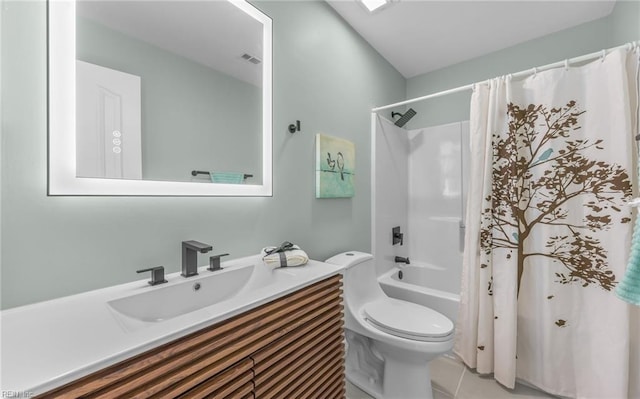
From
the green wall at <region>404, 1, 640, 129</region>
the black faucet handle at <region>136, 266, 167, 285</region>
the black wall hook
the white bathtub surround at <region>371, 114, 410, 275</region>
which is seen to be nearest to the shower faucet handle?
the white bathtub surround at <region>371, 114, 410, 275</region>

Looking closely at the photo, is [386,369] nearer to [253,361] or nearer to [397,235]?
[253,361]

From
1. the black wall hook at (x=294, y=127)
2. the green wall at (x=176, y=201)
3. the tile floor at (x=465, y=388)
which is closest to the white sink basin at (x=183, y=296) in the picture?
the green wall at (x=176, y=201)

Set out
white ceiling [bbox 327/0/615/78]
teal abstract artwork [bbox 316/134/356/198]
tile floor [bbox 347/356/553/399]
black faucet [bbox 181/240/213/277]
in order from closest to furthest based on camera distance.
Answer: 1. black faucet [bbox 181/240/213/277]
2. tile floor [bbox 347/356/553/399]
3. teal abstract artwork [bbox 316/134/356/198]
4. white ceiling [bbox 327/0/615/78]

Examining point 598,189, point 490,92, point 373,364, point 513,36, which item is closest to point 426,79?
point 513,36

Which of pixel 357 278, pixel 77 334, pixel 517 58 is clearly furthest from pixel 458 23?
pixel 77 334

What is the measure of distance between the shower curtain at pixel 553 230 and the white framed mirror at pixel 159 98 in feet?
4.72

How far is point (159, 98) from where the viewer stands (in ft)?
3.35

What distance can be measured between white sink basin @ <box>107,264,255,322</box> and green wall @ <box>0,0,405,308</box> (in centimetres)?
14

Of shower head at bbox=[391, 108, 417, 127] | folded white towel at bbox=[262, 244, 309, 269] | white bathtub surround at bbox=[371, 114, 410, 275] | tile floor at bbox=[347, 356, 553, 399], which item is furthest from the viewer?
shower head at bbox=[391, 108, 417, 127]

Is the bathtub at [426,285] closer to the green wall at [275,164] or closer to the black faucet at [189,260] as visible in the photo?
the green wall at [275,164]

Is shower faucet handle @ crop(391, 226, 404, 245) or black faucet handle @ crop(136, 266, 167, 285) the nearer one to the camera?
black faucet handle @ crop(136, 266, 167, 285)

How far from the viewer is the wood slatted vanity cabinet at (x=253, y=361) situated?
0.55 meters

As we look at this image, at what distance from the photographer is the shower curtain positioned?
1.35m

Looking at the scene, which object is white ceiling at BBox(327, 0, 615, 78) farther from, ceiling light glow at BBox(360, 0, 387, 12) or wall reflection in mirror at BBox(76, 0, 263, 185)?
wall reflection in mirror at BBox(76, 0, 263, 185)
